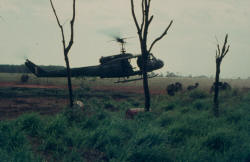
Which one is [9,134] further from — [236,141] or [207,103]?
[207,103]

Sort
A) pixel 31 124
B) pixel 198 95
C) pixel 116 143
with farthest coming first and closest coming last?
pixel 198 95, pixel 31 124, pixel 116 143

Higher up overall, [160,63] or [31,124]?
[160,63]

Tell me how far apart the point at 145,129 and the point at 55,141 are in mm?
2750

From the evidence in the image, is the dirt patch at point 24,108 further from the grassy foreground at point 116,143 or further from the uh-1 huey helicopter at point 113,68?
the grassy foreground at point 116,143

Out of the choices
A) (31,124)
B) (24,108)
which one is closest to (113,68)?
(24,108)

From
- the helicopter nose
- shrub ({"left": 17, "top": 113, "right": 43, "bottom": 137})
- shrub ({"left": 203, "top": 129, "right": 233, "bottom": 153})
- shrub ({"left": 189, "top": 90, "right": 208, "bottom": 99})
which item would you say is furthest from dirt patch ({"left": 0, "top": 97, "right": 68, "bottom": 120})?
shrub ({"left": 189, "top": 90, "right": 208, "bottom": 99})

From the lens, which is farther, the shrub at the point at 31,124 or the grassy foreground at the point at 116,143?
the shrub at the point at 31,124

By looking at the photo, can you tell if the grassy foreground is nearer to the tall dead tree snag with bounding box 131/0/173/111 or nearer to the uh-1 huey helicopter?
the tall dead tree snag with bounding box 131/0/173/111

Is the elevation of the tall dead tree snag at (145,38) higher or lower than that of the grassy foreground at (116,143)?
higher

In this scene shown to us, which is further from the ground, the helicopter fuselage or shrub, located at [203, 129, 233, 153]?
the helicopter fuselage

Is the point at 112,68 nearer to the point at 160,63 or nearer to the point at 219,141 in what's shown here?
the point at 160,63

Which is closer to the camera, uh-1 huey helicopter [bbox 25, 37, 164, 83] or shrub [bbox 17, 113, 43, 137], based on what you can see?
shrub [bbox 17, 113, 43, 137]

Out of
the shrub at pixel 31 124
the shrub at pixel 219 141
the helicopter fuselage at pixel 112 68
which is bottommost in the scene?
the shrub at pixel 219 141

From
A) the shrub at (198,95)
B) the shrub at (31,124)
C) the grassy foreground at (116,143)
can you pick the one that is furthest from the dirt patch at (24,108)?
the shrub at (198,95)
